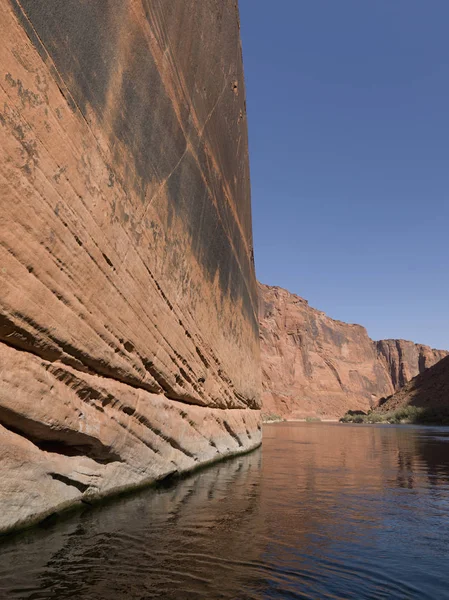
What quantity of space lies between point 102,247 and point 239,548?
13.5 feet

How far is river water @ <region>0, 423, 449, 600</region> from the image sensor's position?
11.2ft

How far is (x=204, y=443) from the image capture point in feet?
34.4

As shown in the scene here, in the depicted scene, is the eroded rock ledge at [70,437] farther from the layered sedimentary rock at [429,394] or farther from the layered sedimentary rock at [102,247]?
the layered sedimentary rock at [429,394]

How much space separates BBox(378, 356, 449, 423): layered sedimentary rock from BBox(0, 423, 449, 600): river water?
2279 inches

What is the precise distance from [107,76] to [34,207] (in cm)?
268

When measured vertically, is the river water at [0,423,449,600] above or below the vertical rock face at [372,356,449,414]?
below

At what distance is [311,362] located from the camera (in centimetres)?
9525

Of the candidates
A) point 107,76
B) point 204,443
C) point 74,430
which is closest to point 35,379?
A: point 74,430

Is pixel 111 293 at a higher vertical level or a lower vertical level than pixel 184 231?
lower

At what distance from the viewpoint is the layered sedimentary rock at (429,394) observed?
197 feet

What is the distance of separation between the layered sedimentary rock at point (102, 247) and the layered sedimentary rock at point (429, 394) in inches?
2271

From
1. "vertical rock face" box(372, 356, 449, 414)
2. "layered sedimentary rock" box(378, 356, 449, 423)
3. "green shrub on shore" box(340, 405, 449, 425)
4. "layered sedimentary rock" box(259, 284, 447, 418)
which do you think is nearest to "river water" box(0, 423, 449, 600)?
"green shrub on shore" box(340, 405, 449, 425)

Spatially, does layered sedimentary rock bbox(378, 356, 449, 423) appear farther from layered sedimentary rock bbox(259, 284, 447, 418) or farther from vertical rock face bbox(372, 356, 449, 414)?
layered sedimentary rock bbox(259, 284, 447, 418)

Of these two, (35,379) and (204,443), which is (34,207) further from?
(204,443)
